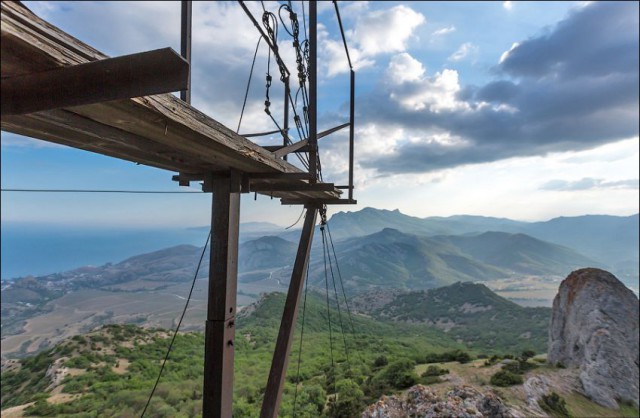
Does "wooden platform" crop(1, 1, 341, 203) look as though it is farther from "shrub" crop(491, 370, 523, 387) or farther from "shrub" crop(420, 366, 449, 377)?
"shrub" crop(420, 366, 449, 377)

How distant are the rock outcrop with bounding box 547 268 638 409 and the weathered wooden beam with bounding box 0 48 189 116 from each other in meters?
21.2

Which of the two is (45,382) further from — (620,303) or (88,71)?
(620,303)

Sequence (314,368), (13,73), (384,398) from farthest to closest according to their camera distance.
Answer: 1. (314,368)
2. (384,398)
3. (13,73)

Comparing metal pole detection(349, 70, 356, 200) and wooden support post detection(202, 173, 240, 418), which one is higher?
metal pole detection(349, 70, 356, 200)

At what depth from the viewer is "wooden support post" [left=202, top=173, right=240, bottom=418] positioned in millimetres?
3010

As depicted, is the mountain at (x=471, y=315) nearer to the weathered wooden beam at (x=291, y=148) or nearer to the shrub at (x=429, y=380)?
the shrub at (x=429, y=380)

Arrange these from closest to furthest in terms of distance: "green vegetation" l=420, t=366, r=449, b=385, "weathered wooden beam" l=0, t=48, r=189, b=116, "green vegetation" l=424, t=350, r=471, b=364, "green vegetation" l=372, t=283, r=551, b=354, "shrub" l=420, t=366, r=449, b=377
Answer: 1. "weathered wooden beam" l=0, t=48, r=189, b=116
2. "green vegetation" l=420, t=366, r=449, b=385
3. "shrub" l=420, t=366, r=449, b=377
4. "green vegetation" l=424, t=350, r=471, b=364
5. "green vegetation" l=372, t=283, r=551, b=354

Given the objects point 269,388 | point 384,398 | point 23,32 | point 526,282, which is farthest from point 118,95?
point 526,282

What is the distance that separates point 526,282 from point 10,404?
22508cm

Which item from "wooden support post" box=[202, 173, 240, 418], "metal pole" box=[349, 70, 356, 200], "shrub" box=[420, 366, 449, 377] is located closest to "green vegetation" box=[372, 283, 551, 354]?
"shrub" box=[420, 366, 449, 377]

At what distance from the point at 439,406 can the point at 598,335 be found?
14741mm

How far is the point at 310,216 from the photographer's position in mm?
7004

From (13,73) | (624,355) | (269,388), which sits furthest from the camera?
(624,355)

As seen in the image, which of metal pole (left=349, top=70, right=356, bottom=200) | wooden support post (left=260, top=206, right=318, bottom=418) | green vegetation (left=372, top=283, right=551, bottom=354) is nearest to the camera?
wooden support post (left=260, top=206, right=318, bottom=418)
